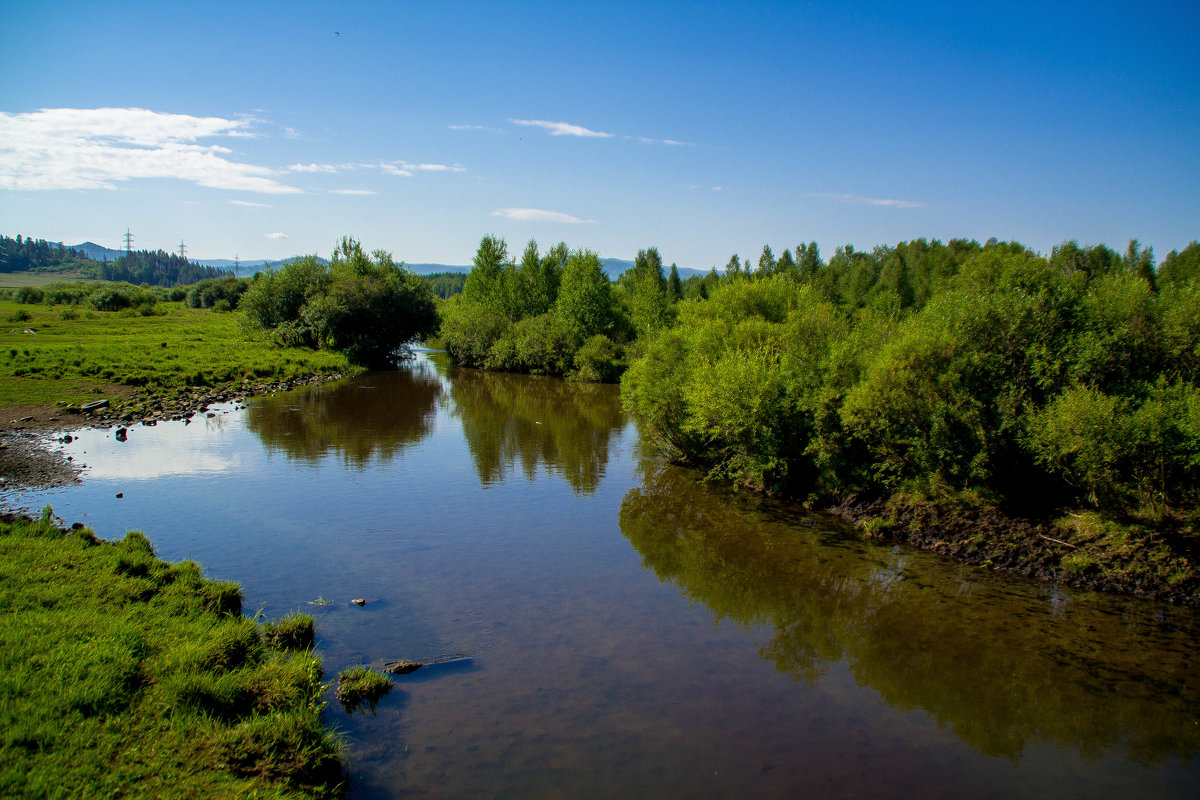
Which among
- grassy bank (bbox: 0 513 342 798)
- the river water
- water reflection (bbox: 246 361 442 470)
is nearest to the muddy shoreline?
the river water

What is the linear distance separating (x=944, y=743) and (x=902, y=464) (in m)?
10.2

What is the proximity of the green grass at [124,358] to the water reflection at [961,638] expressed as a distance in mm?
33173

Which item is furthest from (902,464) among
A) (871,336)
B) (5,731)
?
(5,731)

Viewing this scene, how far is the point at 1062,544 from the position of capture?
1634 cm

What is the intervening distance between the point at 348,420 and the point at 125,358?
18978 millimetres

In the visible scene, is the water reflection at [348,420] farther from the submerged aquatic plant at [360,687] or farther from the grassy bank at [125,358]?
the submerged aquatic plant at [360,687]

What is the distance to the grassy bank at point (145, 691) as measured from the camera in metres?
7.41

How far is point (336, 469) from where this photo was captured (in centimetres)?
2511

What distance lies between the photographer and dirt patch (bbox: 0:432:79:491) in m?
20.2

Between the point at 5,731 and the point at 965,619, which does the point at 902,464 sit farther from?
the point at 5,731

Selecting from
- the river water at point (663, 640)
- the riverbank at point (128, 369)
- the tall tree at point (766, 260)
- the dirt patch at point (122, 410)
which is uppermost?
the tall tree at point (766, 260)

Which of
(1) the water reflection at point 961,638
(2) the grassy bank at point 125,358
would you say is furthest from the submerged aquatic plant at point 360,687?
(2) the grassy bank at point 125,358

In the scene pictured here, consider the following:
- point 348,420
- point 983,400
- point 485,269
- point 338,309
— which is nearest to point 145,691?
point 983,400

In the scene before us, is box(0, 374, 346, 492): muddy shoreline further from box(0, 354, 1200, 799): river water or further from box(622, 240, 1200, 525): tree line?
box(622, 240, 1200, 525): tree line
